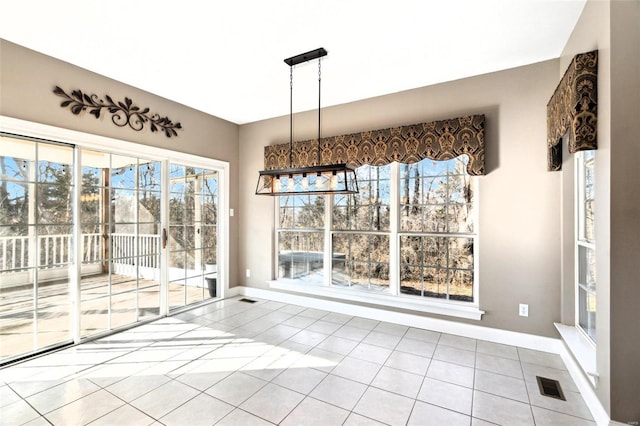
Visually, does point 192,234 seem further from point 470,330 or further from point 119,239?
point 470,330

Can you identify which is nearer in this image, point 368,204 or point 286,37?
point 286,37

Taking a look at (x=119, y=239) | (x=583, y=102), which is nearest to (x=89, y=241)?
(x=119, y=239)

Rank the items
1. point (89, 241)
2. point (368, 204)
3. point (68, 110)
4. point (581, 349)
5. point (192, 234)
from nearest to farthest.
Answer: point (581, 349) → point (68, 110) → point (89, 241) → point (368, 204) → point (192, 234)

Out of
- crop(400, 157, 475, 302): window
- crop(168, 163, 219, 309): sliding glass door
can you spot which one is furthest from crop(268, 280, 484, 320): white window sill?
crop(168, 163, 219, 309): sliding glass door

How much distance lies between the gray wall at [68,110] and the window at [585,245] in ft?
15.1

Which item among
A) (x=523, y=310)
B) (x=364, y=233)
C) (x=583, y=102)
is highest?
(x=583, y=102)

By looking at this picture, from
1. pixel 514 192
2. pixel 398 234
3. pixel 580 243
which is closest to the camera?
pixel 580 243

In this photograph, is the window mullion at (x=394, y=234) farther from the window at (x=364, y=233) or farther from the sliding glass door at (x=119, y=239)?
the sliding glass door at (x=119, y=239)

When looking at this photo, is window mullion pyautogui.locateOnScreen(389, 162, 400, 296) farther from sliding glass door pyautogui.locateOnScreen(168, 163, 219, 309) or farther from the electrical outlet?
sliding glass door pyautogui.locateOnScreen(168, 163, 219, 309)

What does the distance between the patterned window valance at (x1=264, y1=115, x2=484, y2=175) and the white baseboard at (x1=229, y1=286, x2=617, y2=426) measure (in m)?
1.77

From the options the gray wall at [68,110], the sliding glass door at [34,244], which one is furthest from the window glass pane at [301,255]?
the sliding glass door at [34,244]

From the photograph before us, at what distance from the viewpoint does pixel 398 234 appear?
12.3 ft

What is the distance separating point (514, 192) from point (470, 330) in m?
1.61

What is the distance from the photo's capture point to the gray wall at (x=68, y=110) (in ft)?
8.62
